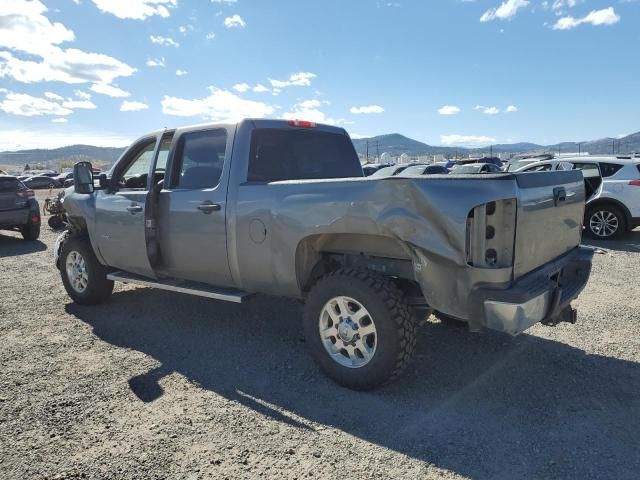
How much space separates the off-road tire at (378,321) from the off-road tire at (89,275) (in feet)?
10.8

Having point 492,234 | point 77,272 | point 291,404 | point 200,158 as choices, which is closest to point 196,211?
point 200,158

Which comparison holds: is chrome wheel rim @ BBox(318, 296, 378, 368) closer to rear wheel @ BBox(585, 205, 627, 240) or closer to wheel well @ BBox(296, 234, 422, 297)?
wheel well @ BBox(296, 234, 422, 297)

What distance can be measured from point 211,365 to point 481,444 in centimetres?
225

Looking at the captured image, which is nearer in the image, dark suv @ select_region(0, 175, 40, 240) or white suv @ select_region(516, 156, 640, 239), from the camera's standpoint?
white suv @ select_region(516, 156, 640, 239)

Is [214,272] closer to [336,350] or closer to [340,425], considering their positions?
[336,350]

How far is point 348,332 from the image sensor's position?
359cm

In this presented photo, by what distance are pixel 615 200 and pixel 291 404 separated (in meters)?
8.97

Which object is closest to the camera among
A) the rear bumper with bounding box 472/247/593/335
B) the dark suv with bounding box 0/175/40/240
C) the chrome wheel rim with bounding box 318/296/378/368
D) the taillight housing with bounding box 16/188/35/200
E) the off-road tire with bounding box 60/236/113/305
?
the rear bumper with bounding box 472/247/593/335

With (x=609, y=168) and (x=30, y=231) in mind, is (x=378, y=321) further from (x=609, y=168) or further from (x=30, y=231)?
(x=30, y=231)

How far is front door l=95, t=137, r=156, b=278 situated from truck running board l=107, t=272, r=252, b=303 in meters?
0.08

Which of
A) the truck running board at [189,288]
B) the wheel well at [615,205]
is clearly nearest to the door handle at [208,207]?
the truck running board at [189,288]

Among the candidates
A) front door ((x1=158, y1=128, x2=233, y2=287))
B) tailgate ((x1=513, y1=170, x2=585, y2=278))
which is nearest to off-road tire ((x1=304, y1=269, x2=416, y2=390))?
tailgate ((x1=513, y1=170, x2=585, y2=278))

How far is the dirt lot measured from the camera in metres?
2.80

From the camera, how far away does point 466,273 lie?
10.1ft
